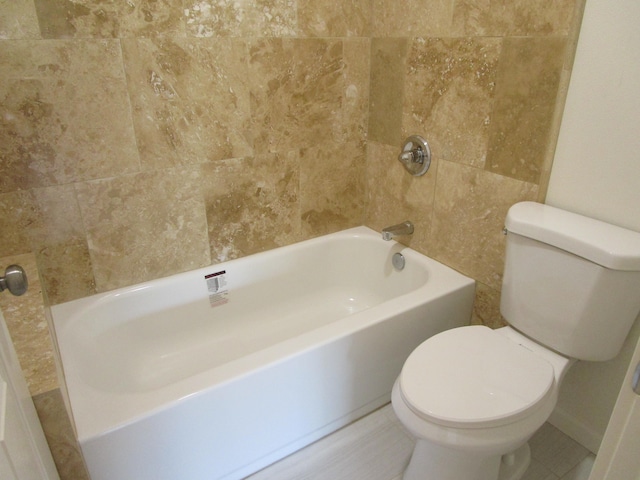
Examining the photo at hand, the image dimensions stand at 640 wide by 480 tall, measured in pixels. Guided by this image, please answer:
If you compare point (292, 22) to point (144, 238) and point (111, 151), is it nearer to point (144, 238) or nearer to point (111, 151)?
point (111, 151)

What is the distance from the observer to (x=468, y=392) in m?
1.18

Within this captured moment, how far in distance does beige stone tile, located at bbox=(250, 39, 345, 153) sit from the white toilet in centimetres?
97

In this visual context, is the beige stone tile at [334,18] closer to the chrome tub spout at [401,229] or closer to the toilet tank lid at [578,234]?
the chrome tub spout at [401,229]

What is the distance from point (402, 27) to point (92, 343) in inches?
68.9

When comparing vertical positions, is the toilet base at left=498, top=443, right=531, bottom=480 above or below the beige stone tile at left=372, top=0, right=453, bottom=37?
below

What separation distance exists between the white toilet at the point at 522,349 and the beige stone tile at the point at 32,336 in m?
0.91

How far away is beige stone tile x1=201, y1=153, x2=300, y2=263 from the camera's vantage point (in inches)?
72.1

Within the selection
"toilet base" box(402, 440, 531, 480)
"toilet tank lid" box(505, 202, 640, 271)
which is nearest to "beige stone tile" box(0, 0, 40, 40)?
"toilet tank lid" box(505, 202, 640, 271)

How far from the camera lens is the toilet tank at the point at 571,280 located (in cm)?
118

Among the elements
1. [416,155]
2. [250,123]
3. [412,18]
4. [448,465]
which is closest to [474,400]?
[448,465]

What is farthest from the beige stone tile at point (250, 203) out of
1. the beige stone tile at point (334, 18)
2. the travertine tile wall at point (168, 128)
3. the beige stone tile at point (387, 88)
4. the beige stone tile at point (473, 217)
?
the beige stone tile at point (473, 217)

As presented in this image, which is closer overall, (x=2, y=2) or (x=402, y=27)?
(x=2, y=2)

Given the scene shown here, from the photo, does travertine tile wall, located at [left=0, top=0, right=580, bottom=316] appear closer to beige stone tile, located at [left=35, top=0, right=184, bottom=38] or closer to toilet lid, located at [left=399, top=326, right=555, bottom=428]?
beige stone tile, located at [left=35, top=0, right=184, bottom=38]

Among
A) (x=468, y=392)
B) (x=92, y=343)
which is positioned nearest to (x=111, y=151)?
(x=92, y=343)
